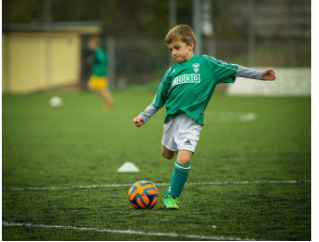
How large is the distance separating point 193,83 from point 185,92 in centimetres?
11

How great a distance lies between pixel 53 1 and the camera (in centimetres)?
3562

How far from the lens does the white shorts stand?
5422 mm

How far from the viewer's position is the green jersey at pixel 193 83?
552cm

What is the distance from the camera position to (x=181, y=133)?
5.47 metres

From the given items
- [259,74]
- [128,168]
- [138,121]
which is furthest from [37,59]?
[259,74]

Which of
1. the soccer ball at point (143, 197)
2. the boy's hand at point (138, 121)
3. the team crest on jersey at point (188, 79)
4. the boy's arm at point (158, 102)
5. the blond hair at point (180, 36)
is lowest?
the soccer ball at point (143, 197)

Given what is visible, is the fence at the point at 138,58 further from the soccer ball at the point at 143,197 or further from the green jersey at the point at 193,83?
the soccer ball at the point at 143,197

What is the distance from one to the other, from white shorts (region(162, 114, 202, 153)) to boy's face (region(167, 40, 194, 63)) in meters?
0.55

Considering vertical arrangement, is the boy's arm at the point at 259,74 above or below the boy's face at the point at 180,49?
below

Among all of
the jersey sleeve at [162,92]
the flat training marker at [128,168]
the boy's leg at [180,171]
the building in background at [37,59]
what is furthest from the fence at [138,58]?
the boy's leg at [180,171]

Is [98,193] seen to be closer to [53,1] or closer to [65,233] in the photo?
[65,233]

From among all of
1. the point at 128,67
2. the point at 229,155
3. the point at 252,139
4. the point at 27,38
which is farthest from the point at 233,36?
the point at 229,155

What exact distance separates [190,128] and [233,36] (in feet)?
83.6

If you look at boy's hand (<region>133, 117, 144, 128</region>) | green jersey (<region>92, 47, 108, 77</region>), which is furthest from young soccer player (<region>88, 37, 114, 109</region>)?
boy's hand (<region>133, 117, 144, 128</region>)
